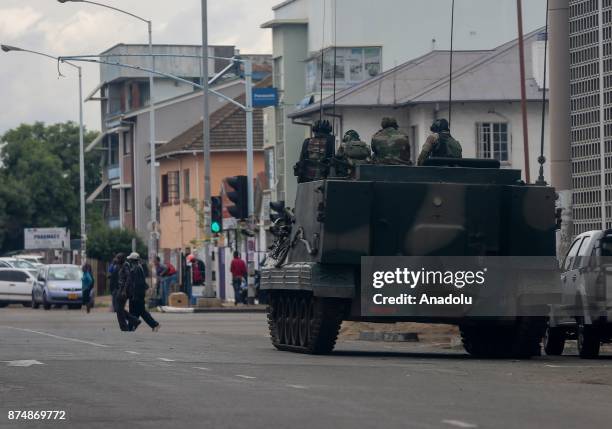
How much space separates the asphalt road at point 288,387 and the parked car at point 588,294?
1.45ft

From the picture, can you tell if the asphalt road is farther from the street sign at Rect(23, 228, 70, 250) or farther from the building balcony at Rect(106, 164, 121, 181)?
the street sign at Rect(23, 228, 70, 250)

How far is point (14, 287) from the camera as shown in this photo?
56750 mm

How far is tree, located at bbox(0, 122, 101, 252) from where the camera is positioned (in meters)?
106

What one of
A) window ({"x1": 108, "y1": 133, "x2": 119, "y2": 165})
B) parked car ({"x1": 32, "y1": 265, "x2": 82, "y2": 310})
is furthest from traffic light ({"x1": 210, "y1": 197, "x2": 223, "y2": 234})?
window ({"x1": 108, "y1": 133, "x2": 119, "y2": 165})

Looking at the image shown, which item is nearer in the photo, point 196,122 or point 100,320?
point 100,320

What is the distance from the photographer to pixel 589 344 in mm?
21312

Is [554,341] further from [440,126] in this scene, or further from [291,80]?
[291,80]

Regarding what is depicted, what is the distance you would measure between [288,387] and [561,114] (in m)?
11.5

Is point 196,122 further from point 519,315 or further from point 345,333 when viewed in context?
point 519,315

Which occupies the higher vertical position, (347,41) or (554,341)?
(347,41)

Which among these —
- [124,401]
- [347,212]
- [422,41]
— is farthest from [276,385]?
[422,41]

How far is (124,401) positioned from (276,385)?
207 cm

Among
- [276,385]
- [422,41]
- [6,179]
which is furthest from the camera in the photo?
[6,179]

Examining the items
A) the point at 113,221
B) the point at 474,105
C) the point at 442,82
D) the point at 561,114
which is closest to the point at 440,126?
the point at 561,114
